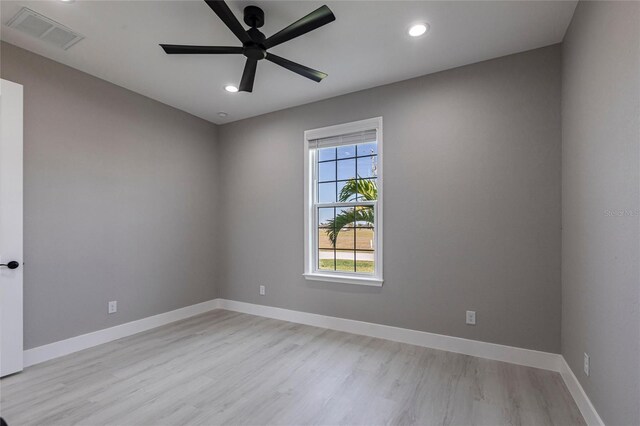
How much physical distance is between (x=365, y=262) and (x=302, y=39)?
92.1 inches

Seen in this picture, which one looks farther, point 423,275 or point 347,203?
point 347,203

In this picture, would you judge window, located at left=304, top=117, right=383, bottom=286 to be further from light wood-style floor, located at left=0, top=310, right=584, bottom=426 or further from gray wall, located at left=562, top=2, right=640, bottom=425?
gray wall, located at left=562, top=2, right=640, bottom=425

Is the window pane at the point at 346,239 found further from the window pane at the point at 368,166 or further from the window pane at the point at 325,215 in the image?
the window pane at the point at 368,166

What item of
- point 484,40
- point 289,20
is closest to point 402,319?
point 484,40

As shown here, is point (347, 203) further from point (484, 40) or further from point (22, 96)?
point (22, 96)

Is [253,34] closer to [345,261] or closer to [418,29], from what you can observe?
[418,29]

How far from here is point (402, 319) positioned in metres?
3.09

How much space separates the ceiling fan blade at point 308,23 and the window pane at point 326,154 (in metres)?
1.74

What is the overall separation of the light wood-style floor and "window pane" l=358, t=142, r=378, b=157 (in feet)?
6.86

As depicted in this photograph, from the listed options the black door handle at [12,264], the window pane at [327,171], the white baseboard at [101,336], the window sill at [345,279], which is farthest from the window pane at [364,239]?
the black door handle at [12,264]

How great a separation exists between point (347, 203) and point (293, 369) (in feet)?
6.08

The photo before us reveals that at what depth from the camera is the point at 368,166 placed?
3443mm

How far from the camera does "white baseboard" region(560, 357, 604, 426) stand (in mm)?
1716

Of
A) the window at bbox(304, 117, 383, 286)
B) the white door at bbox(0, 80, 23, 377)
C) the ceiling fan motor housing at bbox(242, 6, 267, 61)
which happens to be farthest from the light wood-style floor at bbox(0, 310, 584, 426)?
the ceiling fan motor housing at bbox(242, 6, 267, 61)
